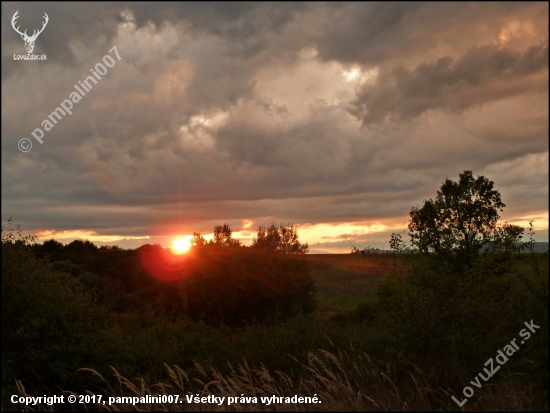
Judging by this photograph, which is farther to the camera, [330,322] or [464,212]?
[464,212]

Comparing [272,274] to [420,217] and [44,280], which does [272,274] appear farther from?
[44,280]

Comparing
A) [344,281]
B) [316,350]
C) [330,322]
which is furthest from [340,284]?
[316,350]

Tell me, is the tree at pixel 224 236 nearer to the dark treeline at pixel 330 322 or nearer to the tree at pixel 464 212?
the dark treeline at pixel 330 322

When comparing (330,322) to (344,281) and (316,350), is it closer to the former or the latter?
(316,350)

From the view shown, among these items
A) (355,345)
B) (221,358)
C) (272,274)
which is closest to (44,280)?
(221,358)

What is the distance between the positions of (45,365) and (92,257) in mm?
43001

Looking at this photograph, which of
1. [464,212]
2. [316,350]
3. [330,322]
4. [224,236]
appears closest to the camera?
[316,350]

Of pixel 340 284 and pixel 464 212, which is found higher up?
pixel 464 212

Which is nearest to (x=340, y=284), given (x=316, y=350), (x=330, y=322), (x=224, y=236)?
(x=224, y=236)

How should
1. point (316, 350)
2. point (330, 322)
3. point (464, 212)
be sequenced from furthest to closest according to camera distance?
point (464, 212), point (330, 322), point (316, 350)

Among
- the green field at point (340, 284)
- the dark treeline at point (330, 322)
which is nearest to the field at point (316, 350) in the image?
the dark treeline at point (330, 322)

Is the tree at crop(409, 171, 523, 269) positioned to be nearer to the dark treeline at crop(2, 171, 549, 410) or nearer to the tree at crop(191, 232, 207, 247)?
the dark treeline at crop(2, 171, 549, 410)

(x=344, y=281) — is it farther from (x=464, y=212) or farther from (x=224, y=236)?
(x=464, y=212)

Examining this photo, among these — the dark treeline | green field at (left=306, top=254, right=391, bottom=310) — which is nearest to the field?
the dark treeline
